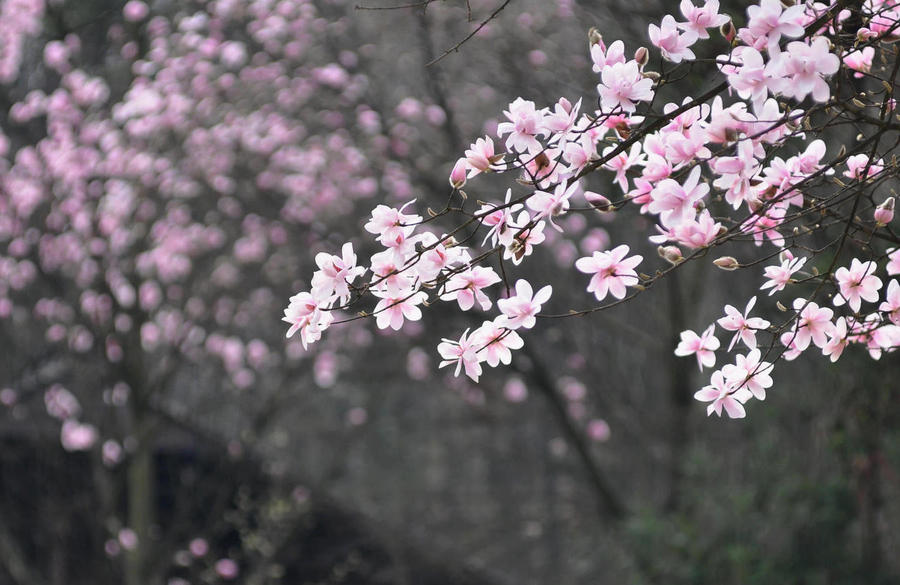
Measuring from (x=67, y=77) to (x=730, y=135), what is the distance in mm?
5772

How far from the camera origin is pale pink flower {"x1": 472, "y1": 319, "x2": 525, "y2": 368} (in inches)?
80.0

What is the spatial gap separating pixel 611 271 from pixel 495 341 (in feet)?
0.91

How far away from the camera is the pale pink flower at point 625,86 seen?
1.87 metres

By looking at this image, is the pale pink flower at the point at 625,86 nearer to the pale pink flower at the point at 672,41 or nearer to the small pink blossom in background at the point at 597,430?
the pale pink flower at the point at 672,41

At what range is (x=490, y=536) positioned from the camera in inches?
442

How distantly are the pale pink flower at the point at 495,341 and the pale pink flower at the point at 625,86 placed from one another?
499 mm

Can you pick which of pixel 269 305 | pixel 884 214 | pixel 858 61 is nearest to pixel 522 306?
pixel 884 214

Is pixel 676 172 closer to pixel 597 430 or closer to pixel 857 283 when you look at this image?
pixel 857 283

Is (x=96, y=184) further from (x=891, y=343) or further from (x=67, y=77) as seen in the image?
(x=891, y=343)

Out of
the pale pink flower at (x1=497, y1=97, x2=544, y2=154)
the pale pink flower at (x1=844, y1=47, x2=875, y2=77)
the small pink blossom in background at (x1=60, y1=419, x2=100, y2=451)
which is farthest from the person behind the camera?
the small pink blossom in background at (x1=60, y1=419, x2=100, y2=451)

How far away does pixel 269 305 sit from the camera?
8.82 m

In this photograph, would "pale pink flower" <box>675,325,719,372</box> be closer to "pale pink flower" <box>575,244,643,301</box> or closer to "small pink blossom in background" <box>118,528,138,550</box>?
"pale pink flower" <box>575,244,643,301</box>

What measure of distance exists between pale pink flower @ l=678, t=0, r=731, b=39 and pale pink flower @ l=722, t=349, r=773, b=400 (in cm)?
67

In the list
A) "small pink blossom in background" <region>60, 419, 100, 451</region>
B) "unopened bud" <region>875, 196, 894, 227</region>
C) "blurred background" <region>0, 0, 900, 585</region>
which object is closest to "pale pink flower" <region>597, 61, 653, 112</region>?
"unopened bud" <region>875, 196, 894, 227</region>
